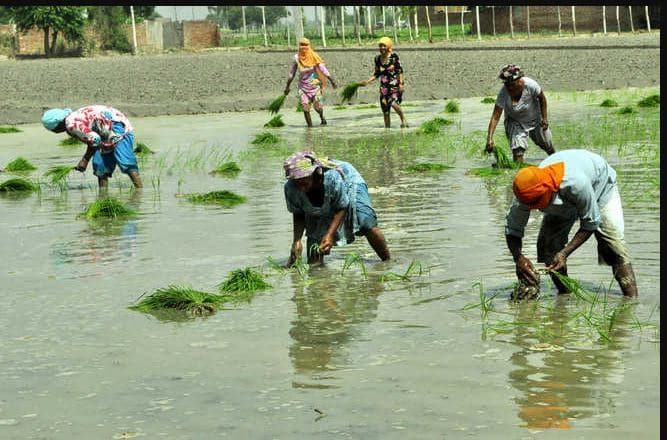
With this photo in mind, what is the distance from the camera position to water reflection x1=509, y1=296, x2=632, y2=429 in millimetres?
4344

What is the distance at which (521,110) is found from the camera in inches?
405

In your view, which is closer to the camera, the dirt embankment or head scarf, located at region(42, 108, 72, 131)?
head scarf, located at region(42, 108, 72, 131)

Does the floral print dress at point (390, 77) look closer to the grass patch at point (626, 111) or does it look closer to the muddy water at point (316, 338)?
the grass patch at point (626, 111)

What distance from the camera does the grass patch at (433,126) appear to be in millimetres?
15594

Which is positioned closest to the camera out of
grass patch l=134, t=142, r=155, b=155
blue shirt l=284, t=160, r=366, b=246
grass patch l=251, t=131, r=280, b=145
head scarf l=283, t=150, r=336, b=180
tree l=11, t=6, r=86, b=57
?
head scarf l=283, t=150, r=336, b=180

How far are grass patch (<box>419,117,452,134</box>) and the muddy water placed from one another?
555 cm

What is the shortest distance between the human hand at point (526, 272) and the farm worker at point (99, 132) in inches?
212

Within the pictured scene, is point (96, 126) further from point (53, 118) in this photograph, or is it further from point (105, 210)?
point (105, 210)

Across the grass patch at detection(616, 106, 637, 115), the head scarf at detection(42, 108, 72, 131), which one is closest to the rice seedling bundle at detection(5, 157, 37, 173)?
the head scarf at detection(42, 108, 72, 131)

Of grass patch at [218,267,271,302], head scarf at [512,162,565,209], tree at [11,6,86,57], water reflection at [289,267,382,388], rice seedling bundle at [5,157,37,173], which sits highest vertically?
tree at [11,6,86,57]

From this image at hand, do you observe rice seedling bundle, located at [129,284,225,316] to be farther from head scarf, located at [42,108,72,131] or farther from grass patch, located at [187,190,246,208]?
head scarf, located at [42,108,72,131]

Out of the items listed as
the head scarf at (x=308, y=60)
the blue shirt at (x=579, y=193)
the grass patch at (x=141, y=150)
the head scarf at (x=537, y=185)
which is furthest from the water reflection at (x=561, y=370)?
the head scarf at (x=308, y=60)

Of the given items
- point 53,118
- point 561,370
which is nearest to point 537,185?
point 561,370

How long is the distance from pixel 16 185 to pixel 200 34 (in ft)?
166
